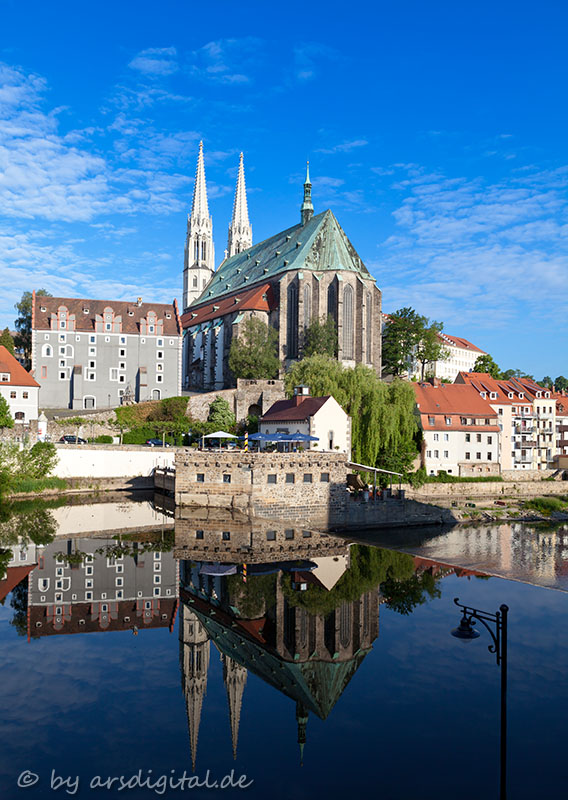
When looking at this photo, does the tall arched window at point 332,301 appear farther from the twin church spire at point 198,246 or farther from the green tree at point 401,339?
the twin church spire at point 198,246

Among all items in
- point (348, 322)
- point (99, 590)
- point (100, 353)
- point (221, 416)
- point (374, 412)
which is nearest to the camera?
point (99, 590)

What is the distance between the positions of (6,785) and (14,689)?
4.87 meters

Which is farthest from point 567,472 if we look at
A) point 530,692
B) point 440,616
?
point 530,692

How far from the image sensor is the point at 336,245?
89.9 m

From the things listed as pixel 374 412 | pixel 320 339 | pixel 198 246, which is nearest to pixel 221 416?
pixel 320 339

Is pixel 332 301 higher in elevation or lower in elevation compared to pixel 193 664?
higher

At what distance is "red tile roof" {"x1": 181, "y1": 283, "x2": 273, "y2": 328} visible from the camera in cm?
9019

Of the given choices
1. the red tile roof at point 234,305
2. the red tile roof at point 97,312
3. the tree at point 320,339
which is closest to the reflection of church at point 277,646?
the tree at point 320,339

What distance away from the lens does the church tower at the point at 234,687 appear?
1589 centimetres

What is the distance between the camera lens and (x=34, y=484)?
53562mm

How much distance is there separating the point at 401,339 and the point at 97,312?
4250 cm

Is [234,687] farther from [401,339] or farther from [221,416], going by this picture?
[401,339]

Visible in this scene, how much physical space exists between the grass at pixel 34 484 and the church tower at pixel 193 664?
1273 inches

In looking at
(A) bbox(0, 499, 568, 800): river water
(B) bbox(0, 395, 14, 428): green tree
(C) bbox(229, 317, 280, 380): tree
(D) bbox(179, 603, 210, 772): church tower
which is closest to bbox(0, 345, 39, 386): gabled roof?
(B) bbox(0, 395, 14, 428): green tree
